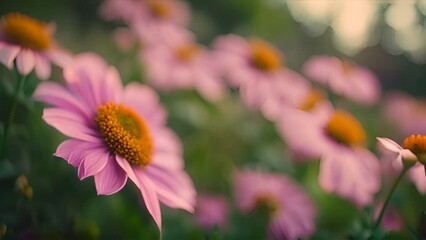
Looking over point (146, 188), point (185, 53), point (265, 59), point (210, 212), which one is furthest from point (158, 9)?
point (146, 188)

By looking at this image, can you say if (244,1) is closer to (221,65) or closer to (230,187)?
(221,65)

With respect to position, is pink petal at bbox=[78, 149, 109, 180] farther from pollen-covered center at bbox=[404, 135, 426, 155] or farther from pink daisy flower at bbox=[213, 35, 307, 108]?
pink daisy flower at bbox=[213, 35, 307, 108]

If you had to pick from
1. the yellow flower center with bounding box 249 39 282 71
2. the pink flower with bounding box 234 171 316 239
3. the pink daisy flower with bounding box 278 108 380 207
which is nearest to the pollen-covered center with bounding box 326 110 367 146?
the pink daisy flower with bounding box 278 108 380 207

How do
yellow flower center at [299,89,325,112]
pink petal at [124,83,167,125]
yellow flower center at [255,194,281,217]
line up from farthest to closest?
yellow flower center at [299,89,325,112]
yellow flower center at [255,194,281,217]
pink petal at [124,83,167,125]

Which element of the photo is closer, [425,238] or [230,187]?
[425,238]

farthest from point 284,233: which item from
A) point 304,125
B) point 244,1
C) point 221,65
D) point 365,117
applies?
point 244,1

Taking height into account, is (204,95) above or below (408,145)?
below
